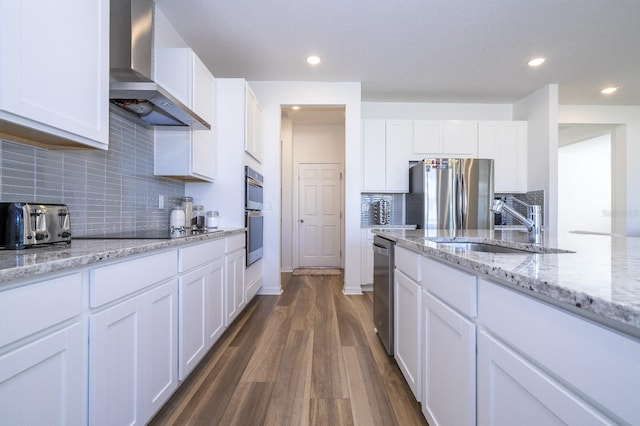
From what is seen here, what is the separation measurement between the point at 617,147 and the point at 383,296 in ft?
17.3

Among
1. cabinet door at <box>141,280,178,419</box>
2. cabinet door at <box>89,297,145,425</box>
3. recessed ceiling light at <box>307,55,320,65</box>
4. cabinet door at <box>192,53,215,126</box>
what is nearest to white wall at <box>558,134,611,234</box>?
recessed ceiling light at <box>307,55,320,65</box>

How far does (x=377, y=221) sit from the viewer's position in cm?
434

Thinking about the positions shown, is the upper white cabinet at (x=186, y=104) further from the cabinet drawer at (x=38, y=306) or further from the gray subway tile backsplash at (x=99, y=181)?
the cabinet drawer at (x=38, y=306)

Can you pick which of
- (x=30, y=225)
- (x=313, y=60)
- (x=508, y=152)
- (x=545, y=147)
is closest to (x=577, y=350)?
(x=30, y=225)

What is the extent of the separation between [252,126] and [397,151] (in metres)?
2.08

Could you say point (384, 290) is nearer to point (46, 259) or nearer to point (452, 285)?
point (452, 285)

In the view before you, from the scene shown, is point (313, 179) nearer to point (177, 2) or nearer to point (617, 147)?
point (177, 2)

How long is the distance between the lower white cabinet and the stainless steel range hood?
1059 mm

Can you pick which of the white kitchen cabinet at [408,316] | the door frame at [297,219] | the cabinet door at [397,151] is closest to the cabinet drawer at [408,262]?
the white kitchen cabinet at [408,316]

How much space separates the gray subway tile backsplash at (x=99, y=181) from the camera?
129 cm

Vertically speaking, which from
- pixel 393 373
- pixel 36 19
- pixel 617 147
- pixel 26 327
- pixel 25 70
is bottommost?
pixel 393 373

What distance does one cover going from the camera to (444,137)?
4.13 meters

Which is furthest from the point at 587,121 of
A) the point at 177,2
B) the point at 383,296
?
the point at 177,2

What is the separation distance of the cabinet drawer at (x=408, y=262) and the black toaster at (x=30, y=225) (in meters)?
1.59
